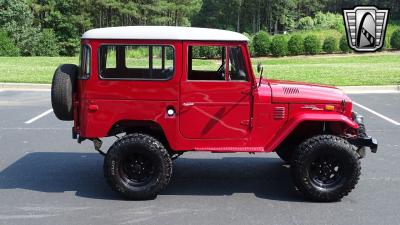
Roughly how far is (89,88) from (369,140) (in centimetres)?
313

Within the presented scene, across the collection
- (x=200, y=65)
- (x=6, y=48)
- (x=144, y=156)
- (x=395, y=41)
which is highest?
(x=395, y=41)

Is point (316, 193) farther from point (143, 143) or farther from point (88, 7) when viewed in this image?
point (88, 7)

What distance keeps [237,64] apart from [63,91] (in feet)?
6.19

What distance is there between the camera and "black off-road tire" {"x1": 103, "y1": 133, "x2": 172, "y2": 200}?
5770 mm

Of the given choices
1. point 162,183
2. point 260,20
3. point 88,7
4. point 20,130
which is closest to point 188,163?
point 162,183

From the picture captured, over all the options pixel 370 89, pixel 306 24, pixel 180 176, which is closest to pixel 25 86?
pixel 370 89

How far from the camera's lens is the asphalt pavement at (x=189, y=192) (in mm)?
5367

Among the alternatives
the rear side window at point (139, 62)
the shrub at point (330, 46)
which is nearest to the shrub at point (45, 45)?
the shrub at point (330, 46)

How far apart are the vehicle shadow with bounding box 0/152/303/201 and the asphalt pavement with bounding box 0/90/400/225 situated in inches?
0.5

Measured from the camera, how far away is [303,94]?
591cm

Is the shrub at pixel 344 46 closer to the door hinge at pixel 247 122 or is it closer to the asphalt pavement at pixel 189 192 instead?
the asphalt pavement at pixel 189 192

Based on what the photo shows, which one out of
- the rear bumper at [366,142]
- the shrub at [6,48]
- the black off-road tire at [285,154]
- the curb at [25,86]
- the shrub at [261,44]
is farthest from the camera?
the shrub at [6,48]

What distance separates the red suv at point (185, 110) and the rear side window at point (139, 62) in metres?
0.01

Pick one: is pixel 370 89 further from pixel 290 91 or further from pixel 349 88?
pixel 290 91
